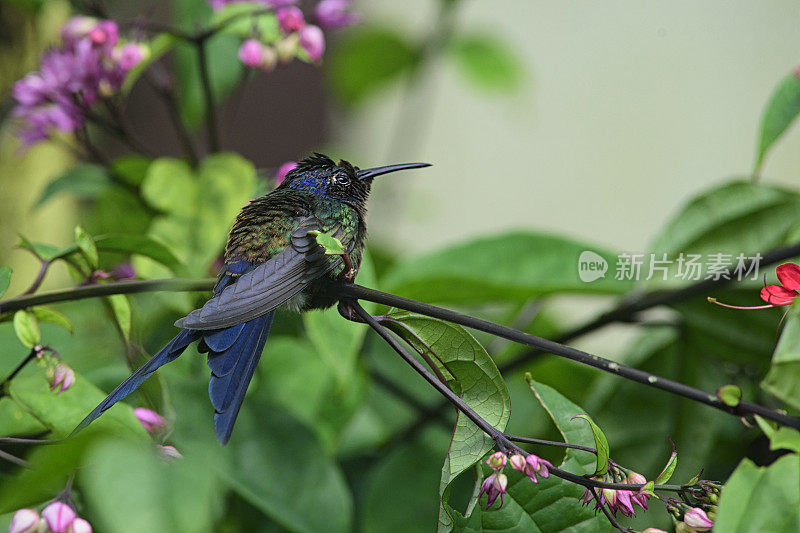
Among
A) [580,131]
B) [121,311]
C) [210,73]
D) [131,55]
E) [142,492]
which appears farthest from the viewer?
[580,131]

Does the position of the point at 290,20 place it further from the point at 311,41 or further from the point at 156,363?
the point at 156,363

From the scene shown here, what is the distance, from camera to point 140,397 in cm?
23

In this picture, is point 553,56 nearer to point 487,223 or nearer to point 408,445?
point 487,223

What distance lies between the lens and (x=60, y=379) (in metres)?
0.22

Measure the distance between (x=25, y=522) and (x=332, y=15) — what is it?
0.30m

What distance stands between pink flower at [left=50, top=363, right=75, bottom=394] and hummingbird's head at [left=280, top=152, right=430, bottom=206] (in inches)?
3.6

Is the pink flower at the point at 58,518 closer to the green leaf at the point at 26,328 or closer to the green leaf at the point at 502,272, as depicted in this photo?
the green leaf at the point at 26,328

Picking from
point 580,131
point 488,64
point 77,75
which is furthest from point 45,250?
point 580,131

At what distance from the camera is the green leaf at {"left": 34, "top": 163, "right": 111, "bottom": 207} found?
0.37m

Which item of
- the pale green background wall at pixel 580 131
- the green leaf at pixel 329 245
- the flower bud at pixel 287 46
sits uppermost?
the flower bud at pixel 287 46

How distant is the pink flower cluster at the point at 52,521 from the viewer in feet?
0.55

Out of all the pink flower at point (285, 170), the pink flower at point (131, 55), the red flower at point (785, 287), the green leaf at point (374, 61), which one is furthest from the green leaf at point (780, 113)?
the green leaf at point (374, 61)

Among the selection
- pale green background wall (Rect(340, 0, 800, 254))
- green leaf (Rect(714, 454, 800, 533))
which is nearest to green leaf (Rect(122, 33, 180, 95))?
green leaf (Rect(714, 454, 800, 533))

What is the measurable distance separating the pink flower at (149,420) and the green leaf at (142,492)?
0.25 ft
